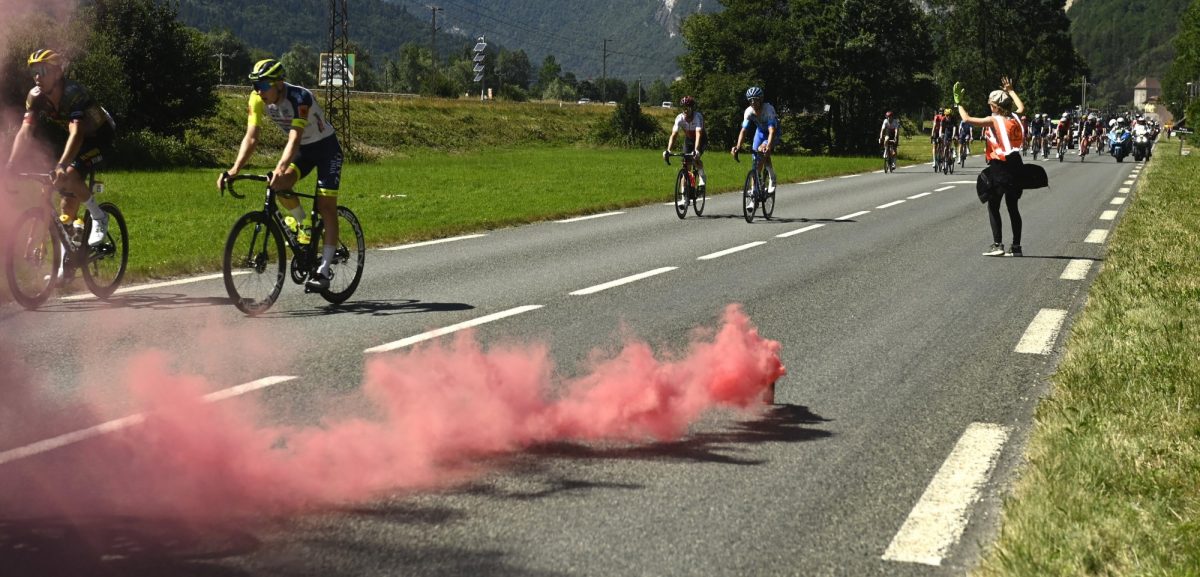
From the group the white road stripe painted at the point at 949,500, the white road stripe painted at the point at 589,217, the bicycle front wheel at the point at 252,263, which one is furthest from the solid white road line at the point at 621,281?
the white road stripe painted at the point at 589,217

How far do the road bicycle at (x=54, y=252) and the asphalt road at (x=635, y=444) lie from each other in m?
0.20

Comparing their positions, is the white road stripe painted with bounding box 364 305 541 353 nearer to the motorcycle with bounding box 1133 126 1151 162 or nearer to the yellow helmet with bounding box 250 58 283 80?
the yellow helmet with bounding box 250 58 283 80

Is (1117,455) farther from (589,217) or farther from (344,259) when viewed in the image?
(589,217)

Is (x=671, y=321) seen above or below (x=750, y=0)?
below

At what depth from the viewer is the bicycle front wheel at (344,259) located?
9.68m

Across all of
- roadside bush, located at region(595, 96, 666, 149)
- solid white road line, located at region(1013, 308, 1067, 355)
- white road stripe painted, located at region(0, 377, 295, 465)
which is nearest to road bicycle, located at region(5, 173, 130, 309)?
white road stripe painted, located at region(0, 377, 295, 465)

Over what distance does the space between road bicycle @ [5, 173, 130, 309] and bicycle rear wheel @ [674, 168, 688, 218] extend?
991 cm

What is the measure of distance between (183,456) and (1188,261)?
9598 mm

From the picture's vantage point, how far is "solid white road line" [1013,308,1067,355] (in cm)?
780

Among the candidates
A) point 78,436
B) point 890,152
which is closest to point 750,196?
point 78,436

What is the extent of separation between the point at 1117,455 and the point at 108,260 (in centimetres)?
791

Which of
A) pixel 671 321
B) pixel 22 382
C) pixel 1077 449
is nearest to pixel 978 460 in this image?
pixel 1077 449

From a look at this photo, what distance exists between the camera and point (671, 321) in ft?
28.8

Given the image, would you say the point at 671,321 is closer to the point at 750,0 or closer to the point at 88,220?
the point at 88,220
